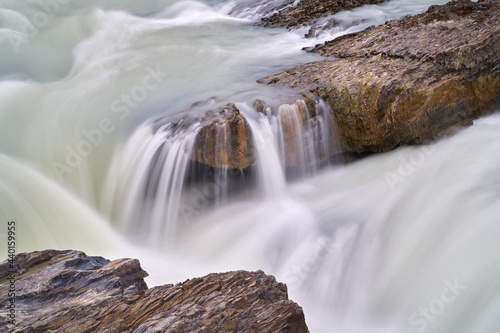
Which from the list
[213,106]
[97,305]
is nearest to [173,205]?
[213,106]

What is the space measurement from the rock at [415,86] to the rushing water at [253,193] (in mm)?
241

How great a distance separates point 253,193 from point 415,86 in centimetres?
261

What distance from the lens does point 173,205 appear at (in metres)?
6.62

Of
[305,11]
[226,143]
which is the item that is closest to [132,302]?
[226,143]

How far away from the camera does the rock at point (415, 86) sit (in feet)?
20.8

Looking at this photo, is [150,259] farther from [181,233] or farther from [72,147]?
[72,147]

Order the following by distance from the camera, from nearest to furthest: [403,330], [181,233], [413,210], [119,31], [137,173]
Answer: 1. [403,330]
2. [413,210]
3. [181,233]
4. [137,173]
5. [119,31]

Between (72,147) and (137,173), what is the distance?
4.38ft

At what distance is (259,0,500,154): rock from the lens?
6.34 metres

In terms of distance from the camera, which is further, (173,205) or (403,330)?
(173,205)

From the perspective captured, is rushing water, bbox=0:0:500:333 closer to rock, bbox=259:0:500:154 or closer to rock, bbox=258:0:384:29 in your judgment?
rock, bbox=259:0:500:154

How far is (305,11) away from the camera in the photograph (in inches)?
436

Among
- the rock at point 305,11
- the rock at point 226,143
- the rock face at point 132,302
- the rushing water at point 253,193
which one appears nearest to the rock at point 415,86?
the rushing water at point 253,193

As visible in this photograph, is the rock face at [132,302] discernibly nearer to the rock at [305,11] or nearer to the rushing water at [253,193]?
the rushing water at [253,193]
